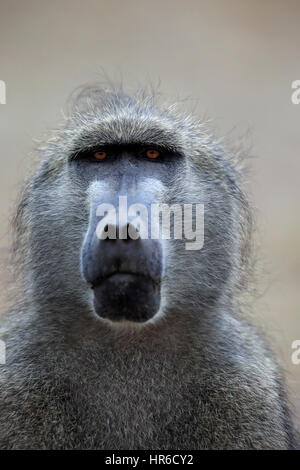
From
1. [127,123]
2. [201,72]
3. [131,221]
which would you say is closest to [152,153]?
[127,123]

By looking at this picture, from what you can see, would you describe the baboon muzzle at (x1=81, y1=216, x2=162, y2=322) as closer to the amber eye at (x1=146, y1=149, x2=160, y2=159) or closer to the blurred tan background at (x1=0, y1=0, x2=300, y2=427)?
the amber eye at (x1=146, y1=149, x2=160, y2=159)

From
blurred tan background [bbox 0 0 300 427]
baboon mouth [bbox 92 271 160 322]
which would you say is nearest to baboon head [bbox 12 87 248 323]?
baboon mouth [bbox 92 271 160 322]

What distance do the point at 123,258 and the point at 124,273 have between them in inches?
2.3

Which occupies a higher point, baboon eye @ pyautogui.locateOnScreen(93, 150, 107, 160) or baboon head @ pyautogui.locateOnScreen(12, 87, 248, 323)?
baboon eye @ pyautogui.locateOnScreen(93, 150, 107, 160)

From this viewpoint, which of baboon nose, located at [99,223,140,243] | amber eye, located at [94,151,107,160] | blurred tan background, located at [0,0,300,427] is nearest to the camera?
baboon nose, located at [99,223,140,243]

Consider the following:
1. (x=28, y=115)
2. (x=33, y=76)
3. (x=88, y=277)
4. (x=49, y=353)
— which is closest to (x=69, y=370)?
(x=49, y=353)

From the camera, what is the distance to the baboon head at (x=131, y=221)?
312 centimetres

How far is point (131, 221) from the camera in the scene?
3076mm

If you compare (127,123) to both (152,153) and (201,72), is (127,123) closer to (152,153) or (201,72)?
(152,153)

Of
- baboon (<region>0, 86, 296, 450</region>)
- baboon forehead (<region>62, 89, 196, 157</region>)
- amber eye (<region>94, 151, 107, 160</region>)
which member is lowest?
baboon (<region>0, 86, 296, 450</region>)

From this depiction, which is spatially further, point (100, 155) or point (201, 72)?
point (201, 72)

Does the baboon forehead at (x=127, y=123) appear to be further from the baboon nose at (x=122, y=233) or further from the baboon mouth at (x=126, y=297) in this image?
the baboon mouth at (x=126, y=297)

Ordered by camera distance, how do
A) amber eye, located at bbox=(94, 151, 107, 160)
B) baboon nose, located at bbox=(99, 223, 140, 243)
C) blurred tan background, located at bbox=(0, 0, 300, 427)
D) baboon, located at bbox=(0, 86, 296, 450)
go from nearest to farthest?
1. baboon nose, located at bbox=(99, 223, 140, 243)
2. baboon, located at bbox=(0, 86, 296, 450)
3. amber eye, located at bbox=(94, 151, 107, 160)
4. blurred tan background, located at bbox=(0, 0, 300, 427)

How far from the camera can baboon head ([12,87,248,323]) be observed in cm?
312
